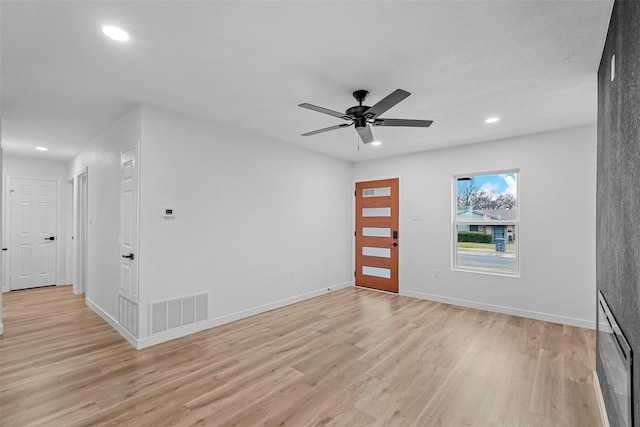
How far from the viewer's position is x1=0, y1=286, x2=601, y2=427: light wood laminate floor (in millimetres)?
2156

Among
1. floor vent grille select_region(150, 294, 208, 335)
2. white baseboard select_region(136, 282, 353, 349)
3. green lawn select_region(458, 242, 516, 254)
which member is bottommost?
white baseboard select_region(136, 282, 353, 349)

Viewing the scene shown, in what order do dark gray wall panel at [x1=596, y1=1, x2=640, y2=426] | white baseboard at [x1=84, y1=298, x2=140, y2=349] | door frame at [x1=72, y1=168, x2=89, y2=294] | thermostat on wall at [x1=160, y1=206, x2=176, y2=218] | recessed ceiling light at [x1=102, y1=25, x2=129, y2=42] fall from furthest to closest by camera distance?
door frame at [x1=72, y1=168, x2=89, y2=294] → thermostat on wall at [x1=160, y1=206, x2=176, y2=218] → white baseboard at [x1=84, y1=298, x2=140, y2=349] → recessed ceiling light at [x1=102, y1=25, x2=129, y2=42] → dark gray wall panel at [x1=596, y1=1, x2=640, y2=426]

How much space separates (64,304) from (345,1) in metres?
5.97

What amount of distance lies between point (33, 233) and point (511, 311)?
28.8ft

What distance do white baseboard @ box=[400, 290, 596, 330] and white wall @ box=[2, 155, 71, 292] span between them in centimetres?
709

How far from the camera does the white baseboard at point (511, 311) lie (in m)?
3.96

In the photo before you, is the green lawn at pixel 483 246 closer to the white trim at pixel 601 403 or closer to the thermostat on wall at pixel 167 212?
the white trim at pixel 601 403

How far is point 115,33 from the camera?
2037 millimetres

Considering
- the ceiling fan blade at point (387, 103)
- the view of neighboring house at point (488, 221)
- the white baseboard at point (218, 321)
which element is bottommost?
the white baseboard at point (218, 321)

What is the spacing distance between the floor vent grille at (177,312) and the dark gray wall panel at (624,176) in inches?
147

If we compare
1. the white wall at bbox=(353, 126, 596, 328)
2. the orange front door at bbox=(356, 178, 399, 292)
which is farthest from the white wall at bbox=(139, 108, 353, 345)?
the white wall at bbox=(353, 126, 596, 328)

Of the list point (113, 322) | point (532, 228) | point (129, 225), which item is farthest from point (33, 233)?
point (532, 228)

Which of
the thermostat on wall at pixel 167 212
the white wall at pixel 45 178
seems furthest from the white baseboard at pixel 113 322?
the white wall at pixel 45 178

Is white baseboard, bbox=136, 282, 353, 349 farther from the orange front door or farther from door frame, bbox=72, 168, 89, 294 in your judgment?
door frame, bbox=72, 168, 89, 294
